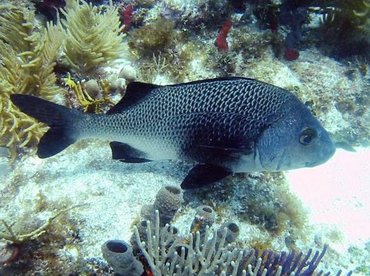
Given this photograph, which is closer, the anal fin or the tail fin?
the tail fin

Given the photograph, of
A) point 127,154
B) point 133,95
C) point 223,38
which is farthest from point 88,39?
point 127,154

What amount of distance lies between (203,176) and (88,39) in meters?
2.88

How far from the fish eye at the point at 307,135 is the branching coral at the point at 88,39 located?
3130mm

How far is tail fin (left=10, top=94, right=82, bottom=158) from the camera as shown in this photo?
3500mm

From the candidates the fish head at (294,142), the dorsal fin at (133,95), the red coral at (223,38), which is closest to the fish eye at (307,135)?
the fish head at (294,142)

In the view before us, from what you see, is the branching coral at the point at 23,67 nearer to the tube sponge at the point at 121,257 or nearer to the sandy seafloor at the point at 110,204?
the sandy seafloor at the point at 110,204

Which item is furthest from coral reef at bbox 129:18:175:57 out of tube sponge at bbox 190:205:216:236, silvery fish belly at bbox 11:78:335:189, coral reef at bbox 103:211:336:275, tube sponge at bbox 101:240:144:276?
tube sponge at bbox 101:240:144:276

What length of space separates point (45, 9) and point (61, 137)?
3.42 m

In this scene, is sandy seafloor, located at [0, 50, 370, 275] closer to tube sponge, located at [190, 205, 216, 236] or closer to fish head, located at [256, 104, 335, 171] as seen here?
tube sponge, located at [190, 205, 216, 236]

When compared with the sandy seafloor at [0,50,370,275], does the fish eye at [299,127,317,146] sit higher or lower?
higher

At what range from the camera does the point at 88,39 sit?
504 centimetres

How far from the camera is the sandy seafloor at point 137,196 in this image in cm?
333

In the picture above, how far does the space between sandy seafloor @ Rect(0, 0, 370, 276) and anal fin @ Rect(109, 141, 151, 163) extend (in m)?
0.34

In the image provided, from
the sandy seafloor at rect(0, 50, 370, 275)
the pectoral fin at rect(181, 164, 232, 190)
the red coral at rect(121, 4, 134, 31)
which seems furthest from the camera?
the red coral at rect(121, 4, 134, 31)
